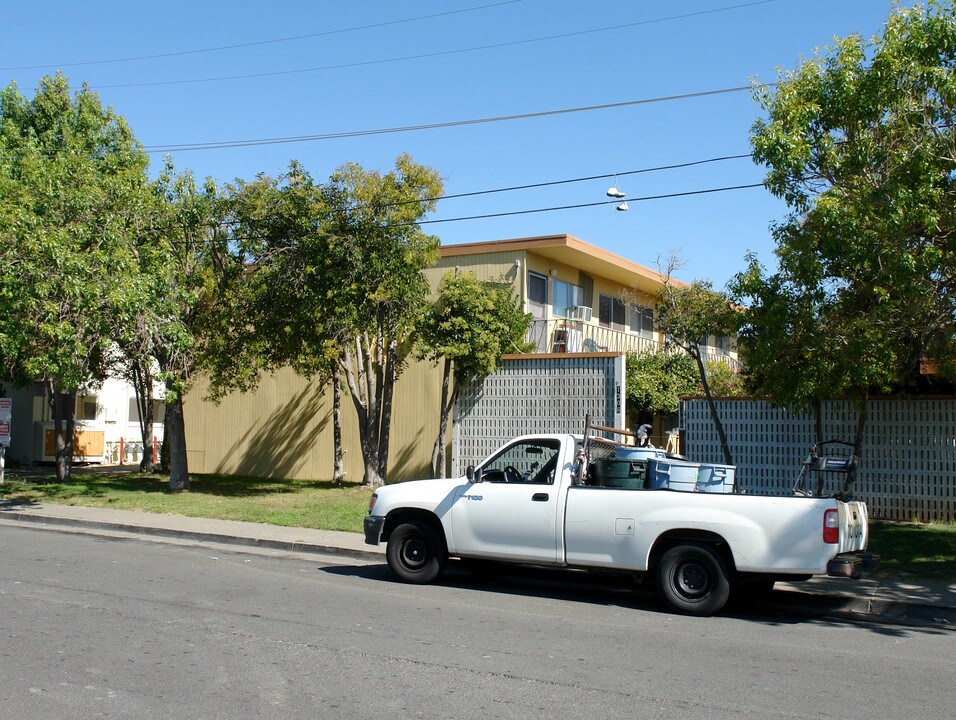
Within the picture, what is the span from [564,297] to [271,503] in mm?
10602

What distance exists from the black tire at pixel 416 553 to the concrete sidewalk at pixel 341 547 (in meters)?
2.10

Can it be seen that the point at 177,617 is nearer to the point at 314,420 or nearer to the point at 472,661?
the point at 472,661

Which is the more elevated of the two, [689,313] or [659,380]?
[689,313]

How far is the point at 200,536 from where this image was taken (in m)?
16.1

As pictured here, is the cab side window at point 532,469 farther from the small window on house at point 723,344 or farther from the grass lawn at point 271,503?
the small window on house at point 723,344

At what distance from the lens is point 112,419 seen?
35562 millimetres

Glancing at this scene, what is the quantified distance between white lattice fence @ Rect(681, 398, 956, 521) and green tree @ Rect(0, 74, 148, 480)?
1203 cm

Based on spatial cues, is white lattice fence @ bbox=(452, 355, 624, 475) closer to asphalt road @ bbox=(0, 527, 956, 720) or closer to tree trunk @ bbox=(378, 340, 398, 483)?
tree trunk @ bbox=(378, 340, 398, 483)

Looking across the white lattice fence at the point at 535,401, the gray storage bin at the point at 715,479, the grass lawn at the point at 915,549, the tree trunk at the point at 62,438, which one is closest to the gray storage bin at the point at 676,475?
the gray storage bin at the point at 715,479

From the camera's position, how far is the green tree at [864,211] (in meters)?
11.6

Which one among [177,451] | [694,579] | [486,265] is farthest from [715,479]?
[177,451]

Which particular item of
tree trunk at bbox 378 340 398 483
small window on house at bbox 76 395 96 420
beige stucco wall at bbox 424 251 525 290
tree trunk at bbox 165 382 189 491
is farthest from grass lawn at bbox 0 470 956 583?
small window on house at bbox 76 395 96 420

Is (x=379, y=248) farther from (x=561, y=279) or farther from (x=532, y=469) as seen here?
(x=532, y=469)

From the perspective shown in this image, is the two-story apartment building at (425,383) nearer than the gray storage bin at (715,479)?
No
